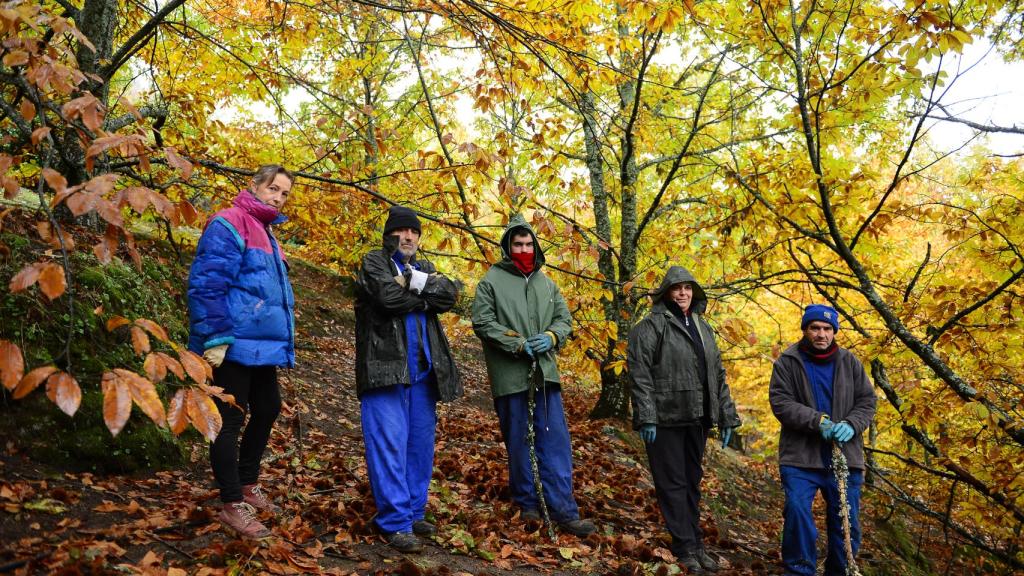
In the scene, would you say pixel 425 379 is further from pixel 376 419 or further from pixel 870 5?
pixel 870 5

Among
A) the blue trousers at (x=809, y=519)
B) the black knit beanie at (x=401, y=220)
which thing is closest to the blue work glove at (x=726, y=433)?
the blue trousers at (x=809, y=519)

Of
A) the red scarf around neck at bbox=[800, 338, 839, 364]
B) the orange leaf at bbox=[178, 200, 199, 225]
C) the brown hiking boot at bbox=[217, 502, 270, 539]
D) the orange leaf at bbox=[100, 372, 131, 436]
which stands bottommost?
the brown hiking boot at bbox=[217, 502, 270, 539]

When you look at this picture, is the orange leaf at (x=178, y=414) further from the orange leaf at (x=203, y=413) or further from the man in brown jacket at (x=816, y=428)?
the man in brown jacket at (x=816, y=428)

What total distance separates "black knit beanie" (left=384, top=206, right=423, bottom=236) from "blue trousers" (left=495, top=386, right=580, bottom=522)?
4.92 feet

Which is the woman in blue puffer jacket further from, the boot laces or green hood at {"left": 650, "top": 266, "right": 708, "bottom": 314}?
green hood at {"left": 650, "top": 266, "right": 708, "bottom": 314}

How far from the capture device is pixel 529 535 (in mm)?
4348

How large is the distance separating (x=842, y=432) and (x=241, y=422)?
393 cm

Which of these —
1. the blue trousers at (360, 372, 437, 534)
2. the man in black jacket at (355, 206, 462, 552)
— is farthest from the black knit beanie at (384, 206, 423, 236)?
the blue trousers at (360, 372, 437, 534)

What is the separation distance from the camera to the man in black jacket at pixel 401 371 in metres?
3.92

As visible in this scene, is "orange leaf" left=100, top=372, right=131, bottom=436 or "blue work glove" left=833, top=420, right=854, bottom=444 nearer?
"orange leaf" left=100, top=372, right=131, bottom=436

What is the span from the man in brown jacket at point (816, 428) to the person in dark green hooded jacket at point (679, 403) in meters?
0.44

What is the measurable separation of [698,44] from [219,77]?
7.05 metres

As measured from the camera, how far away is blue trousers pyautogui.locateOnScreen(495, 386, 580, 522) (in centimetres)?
462

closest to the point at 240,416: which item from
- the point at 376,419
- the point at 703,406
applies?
the point at 376,419
